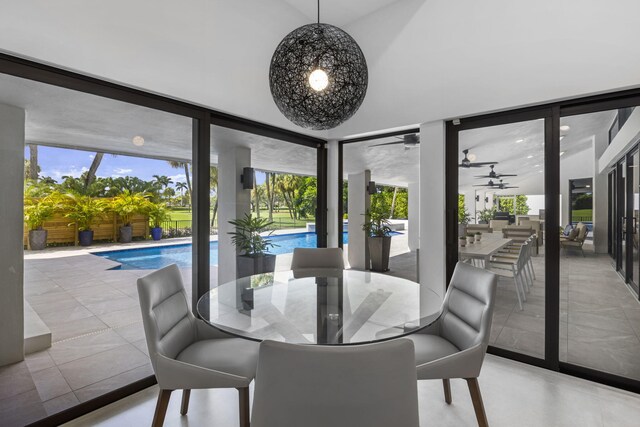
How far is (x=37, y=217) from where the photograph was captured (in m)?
1.96

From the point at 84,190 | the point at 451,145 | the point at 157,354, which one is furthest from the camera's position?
the point at 451,145

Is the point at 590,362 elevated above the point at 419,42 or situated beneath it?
situated beneath

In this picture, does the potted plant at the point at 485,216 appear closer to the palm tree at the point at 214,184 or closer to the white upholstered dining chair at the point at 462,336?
the white upholstered dining chair at the point at 462,336

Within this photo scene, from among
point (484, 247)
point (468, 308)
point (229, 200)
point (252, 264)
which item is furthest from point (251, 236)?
point (484, 247)

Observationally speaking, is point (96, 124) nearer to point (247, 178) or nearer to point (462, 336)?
point (247, 178)

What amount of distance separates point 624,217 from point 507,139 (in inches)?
42.0

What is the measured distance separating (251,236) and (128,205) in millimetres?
1264

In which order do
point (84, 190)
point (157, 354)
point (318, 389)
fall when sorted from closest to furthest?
point (318, 389)
point (157, 354)
point (84, 190)

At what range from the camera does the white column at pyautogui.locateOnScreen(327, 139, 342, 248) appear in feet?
13.6

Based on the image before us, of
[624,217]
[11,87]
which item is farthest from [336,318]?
[624,217]

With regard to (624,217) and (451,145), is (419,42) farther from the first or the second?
(624,217)

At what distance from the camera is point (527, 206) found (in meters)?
2.83

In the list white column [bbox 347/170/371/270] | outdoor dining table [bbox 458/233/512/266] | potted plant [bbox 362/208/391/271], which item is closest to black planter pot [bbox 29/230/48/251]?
white column [bbox 347/170/371/270]

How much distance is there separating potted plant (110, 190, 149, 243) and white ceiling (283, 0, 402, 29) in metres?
2.54
